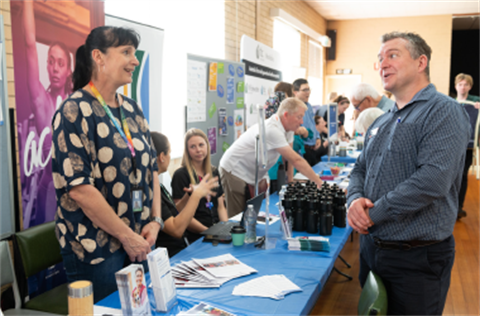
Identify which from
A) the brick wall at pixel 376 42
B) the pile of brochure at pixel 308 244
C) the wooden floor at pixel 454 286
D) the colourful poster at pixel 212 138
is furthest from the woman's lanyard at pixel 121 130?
the brick wall at pixel 376 42

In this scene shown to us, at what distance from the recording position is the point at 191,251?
1914 millimetres

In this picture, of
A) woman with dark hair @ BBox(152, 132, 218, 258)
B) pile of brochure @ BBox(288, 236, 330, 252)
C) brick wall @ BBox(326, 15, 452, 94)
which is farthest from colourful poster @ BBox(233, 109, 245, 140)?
brick wall @ BBox(326, 15, 452, 94)

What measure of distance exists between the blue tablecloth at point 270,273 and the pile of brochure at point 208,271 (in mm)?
32

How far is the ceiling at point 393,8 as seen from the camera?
9.00m

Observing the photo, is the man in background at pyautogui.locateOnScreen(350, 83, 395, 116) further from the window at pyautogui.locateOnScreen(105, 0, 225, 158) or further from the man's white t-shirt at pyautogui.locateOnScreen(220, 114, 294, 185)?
the window at pyautogui.locateOnScreen(105, 0, 225, 158)

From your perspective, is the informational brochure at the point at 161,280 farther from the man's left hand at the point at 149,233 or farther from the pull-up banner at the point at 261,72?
the pull-up banner at the point at 261,72

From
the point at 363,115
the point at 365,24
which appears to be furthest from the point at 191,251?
the point at 365,24

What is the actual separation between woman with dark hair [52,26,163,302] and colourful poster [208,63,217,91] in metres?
2.70

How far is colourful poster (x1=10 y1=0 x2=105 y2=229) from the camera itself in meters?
2.23

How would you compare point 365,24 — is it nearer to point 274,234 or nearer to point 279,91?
point 279,91

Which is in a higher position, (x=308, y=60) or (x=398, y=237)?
(x=308, y=60)

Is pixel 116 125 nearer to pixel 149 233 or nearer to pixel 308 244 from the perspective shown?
pixel 149 233

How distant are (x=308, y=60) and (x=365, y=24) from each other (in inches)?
96.7

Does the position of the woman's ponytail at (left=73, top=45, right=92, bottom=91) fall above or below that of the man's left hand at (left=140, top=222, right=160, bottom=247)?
above
